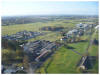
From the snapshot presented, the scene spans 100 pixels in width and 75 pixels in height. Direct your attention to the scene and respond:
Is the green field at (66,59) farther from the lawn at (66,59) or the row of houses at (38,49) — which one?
the row of houses at (38,49)

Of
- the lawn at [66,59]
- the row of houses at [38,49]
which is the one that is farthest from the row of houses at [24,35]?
the lawn at [66,59]

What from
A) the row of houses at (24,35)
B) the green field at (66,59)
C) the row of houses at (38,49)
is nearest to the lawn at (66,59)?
the green field at (66,59)

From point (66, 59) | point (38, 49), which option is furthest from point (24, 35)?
point (66, 59)

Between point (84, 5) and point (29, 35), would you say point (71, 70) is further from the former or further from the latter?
point (84, 5)

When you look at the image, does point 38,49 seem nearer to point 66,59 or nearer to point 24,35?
point 24,35

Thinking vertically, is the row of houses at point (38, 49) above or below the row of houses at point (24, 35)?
below

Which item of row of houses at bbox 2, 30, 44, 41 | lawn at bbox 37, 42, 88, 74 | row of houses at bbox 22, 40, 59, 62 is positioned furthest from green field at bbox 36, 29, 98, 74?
row of houses at bbox 2, 30, 44, 41

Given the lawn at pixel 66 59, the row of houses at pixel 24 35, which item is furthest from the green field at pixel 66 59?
the row of houses at pixel 24 35

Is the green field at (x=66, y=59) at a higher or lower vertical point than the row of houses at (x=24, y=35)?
lower

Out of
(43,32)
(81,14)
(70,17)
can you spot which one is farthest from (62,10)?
(43,32)
